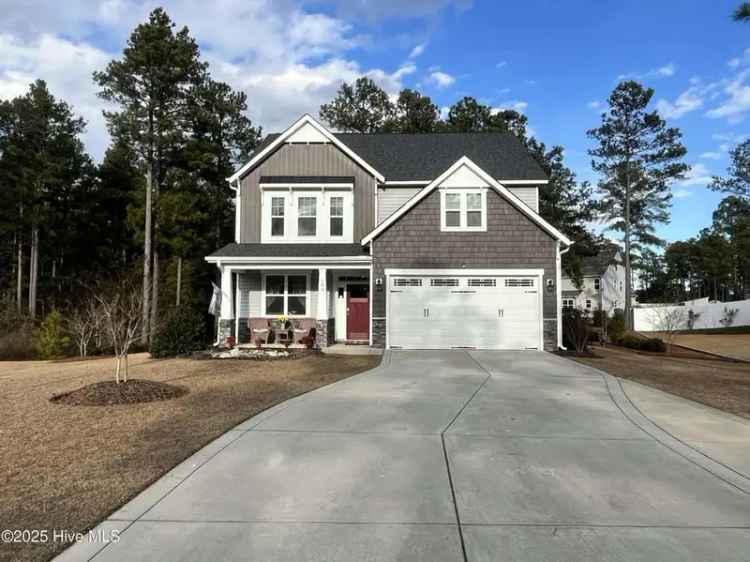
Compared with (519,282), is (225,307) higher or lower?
lower

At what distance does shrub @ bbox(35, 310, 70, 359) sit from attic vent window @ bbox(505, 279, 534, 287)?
16974 mm

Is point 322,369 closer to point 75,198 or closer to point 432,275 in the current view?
point 432,275

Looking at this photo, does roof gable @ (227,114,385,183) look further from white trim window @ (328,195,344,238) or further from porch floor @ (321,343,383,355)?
porch floor @ (321,343,383,355)

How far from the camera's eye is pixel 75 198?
126ft

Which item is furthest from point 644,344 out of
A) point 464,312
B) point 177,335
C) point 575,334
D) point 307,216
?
point 177,335

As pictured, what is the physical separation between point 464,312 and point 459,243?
232 centimetres

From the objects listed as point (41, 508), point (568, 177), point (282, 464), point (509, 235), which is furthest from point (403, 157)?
point (568, 177)

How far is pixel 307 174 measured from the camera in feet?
64.0

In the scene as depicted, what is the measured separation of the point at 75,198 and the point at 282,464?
40.2m

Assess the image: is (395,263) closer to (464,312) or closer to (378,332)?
(378,332)

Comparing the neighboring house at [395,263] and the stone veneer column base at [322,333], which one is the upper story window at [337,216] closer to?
the neighboring house at [395,263]

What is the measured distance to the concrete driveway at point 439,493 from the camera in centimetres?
373

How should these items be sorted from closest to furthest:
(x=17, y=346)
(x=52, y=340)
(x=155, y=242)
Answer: (x=52, y=340) → (x=17, y=346) → (x=155, y=242)

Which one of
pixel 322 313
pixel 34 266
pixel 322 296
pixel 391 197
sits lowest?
pixel 322 313
